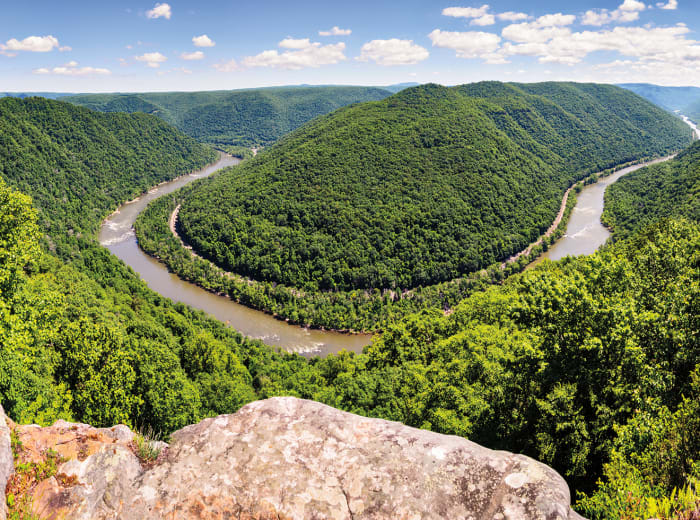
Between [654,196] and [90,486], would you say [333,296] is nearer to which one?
[90,486]

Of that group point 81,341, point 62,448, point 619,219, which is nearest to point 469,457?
point 62,448

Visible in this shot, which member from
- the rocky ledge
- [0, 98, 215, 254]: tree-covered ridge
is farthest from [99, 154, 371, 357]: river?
the rocky ledge

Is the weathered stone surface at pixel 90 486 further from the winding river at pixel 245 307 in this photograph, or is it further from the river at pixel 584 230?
the river at pixel 584 230

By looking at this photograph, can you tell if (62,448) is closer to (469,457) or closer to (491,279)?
(469,457)

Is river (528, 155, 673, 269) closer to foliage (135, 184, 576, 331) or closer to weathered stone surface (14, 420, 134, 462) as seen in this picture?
foliage (135, 184, 576, 331)

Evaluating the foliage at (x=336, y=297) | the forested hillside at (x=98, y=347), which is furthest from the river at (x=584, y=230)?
the forested hillside at (x=98, y=347)

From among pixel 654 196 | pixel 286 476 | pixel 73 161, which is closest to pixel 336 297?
pixel 286 476

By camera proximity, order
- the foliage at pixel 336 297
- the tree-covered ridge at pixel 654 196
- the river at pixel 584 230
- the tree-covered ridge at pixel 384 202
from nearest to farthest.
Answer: the foliage at pixel 336 297, the tree-covered ridge at pixel 384 202, the tree-covered ridge at pixel 654 196, the river at pixel 584 230
